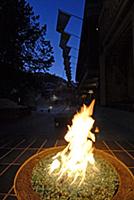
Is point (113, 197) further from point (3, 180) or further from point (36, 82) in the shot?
point (36, 82)

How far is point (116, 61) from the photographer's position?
1538 centimetres

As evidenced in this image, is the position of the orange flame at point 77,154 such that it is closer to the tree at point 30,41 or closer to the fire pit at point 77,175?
the fire pit at point 77,175

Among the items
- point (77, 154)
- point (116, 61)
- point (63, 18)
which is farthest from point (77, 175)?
point (63, 18)

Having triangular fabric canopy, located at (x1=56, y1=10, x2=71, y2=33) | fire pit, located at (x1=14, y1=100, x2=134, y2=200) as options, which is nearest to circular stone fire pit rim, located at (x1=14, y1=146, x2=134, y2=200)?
fire pit, located at (x1=14, y1=100, x2=134, y2=200)

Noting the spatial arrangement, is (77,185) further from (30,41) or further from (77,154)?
(30,41)

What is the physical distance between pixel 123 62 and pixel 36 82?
9252 millimetres

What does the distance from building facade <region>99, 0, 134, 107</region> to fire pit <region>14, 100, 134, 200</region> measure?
8.15 m

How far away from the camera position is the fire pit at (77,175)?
2.54 metres

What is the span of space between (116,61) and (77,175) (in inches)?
530

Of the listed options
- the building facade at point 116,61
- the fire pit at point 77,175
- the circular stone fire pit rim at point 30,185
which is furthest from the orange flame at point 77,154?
the building facade at point 116,61

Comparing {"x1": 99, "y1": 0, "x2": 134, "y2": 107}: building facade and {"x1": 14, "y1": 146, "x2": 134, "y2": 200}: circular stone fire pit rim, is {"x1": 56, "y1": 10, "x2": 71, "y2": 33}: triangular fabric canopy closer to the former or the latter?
{"x1": 99, "y1": 0, "x2": 134, "y2": 107}: building facade

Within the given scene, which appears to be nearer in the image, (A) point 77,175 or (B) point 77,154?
(A) point 77,175

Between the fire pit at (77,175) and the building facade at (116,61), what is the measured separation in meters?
8.15

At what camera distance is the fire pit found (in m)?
2.54
